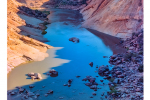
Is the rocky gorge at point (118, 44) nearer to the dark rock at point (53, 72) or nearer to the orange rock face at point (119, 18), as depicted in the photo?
the orange rock face at point (119, 18)

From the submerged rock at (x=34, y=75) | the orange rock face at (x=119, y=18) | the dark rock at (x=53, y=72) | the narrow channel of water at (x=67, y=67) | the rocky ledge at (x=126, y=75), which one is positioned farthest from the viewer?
the orange rock face at (x=119, y=18)

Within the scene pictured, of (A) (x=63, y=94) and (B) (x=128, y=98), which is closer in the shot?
(B) (x=128, y=98)

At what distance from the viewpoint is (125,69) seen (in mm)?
10016

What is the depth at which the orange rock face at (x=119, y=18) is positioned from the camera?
16503 mm

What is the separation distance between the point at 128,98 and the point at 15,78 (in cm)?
571

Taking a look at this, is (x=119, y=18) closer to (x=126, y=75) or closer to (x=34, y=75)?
(x=126, y=75)

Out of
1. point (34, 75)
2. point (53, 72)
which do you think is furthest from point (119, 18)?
point (34, 75)

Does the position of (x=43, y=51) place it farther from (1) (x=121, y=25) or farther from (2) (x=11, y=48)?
(1) (x=121, y=25)

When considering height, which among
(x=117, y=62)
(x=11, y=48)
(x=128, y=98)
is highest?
(x=11, y=48)

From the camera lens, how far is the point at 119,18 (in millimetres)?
17938

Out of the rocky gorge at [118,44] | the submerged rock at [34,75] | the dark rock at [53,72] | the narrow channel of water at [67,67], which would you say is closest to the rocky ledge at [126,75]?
the rocky gorge at [118,44]

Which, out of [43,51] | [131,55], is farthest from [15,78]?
[131,55]

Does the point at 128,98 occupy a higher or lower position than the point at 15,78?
lower

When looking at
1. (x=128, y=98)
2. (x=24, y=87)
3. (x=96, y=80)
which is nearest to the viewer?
(x=128, y=98)
